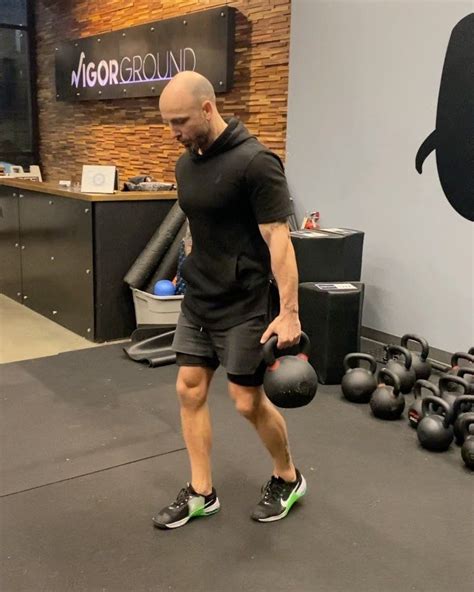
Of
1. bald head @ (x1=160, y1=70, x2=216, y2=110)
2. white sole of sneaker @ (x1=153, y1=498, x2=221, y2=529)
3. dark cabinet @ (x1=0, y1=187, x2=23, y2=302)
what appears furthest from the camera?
dark cabinet @ (x1=0, y1=187, x2=23, y2=302)

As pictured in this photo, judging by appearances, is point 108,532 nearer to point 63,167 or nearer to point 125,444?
point 125,444

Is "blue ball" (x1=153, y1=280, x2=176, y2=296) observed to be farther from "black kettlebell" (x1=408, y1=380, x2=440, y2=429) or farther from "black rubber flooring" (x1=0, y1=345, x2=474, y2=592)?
"black kettlebell" (x1=408, y1=380, x2=440, y2=429)

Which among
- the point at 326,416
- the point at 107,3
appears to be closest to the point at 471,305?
the point at 326,416

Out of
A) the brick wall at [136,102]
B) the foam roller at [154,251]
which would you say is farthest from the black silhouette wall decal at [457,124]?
the foam roller at [154,251]

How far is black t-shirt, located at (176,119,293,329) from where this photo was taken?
197 cm

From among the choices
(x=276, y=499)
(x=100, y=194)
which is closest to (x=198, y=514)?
(x=276, y=499)

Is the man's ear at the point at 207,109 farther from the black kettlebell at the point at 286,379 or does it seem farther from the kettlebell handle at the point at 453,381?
the kettlebell handle at the point at 453,381

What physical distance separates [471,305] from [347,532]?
1919 mm

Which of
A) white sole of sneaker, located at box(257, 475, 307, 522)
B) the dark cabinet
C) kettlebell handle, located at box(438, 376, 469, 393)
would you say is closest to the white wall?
kettlebell handle, located at box(438, 376, 469, 393)

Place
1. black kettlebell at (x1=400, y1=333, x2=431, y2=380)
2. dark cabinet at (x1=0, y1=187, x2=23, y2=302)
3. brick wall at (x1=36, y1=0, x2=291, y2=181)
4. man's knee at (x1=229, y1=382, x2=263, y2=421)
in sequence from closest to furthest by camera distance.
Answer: man's knee at (x1=229, y1=382, x2=263, y2=421), black kettlebell at (x1=400, y1=333, x2=431, y2=380), brick wall at (x1=36, y1=0, x2=291, y2=181), dark cabinet at (x1=0, y1=187, x2=23, y2=302)

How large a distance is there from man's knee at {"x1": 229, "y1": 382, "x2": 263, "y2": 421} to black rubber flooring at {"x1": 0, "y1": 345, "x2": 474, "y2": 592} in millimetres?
436

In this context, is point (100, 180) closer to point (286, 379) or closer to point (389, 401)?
point (389, 401)

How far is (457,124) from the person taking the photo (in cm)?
372

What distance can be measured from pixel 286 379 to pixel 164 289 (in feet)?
7.72
